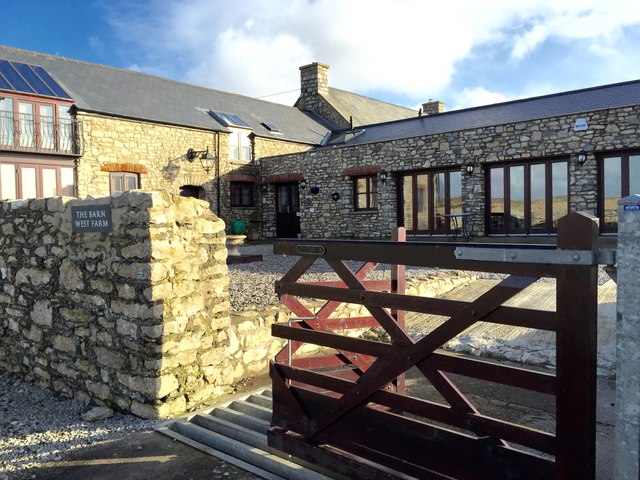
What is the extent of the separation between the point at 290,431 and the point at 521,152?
13.1m

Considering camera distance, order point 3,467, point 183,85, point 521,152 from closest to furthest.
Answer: point 3,467 → point 521,152 → point 183,85

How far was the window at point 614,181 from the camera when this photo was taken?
13211 millimetres

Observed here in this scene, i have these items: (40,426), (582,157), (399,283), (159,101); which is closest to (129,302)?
(40,426)

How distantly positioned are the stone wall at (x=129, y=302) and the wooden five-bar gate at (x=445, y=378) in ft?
4.43

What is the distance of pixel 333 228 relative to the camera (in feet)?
62.0

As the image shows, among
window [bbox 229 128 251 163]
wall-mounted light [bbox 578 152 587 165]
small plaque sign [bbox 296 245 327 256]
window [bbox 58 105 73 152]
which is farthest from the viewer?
window [bbox 229 128 251 163]

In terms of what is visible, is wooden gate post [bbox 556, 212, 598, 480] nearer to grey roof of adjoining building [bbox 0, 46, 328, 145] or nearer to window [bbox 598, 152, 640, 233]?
window [bbox 598, 152, 640, 233]

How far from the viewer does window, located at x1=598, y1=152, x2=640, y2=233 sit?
13211 millimetres

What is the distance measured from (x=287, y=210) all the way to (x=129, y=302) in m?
16.8

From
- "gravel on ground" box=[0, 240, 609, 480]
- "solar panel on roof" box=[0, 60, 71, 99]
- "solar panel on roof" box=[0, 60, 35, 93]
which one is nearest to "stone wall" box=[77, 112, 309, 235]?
"solar panel on roof" box=[0, 60, 71, 99]

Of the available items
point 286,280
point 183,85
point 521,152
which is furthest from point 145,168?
point 286,280

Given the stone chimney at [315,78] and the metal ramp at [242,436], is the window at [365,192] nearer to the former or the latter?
the stone chimney at [315,78]

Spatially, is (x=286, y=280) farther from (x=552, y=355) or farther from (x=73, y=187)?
(x=73, y=187)

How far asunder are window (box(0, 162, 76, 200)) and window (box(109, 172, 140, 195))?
1.19 meters
